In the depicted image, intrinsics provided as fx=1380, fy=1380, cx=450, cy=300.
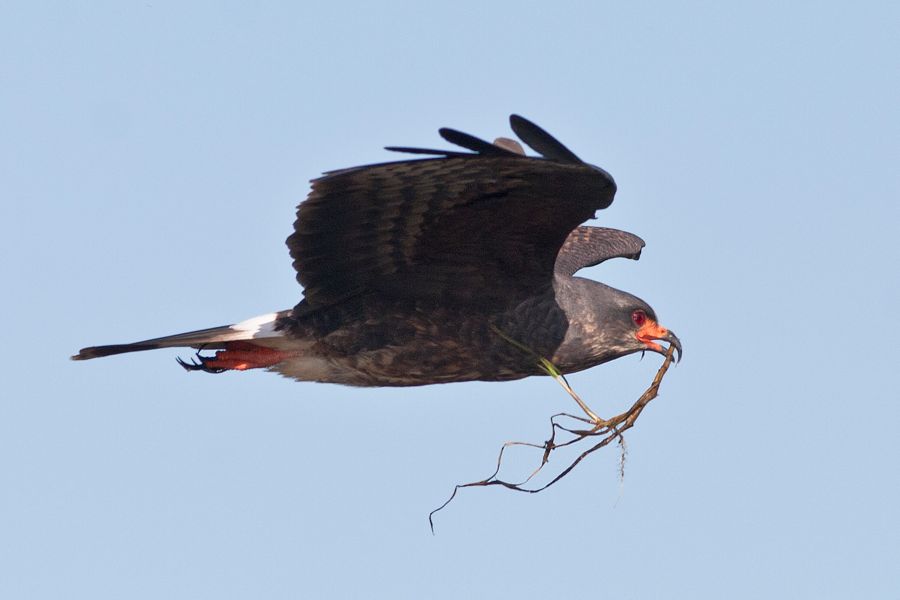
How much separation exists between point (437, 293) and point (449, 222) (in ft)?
2.08

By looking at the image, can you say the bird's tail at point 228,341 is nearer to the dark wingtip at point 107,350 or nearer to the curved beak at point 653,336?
the dark wingtip at point 107,350

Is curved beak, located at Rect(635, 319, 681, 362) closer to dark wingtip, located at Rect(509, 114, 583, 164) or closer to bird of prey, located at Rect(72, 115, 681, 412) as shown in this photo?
bird of prey, located at Rect(72, 115, 681, 412)

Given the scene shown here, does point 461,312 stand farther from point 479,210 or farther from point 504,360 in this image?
point 479,210

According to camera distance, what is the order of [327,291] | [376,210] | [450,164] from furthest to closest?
1. [327,291]
2. [376,210]
3. [450,164]

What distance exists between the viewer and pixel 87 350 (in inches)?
307

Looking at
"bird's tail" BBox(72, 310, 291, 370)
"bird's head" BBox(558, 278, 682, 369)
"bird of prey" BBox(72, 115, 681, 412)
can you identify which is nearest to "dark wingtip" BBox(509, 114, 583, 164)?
"bird of prey" BBox(72, 115, 681, 412)

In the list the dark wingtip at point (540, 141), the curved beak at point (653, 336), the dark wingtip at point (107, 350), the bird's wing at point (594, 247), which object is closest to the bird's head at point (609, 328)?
the curved beak at point (653, 336)

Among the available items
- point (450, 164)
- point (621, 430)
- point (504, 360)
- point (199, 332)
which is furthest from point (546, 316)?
point (199, 332)

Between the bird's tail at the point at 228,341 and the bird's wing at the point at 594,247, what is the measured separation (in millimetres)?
2045

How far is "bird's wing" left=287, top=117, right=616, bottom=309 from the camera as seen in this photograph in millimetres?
6402

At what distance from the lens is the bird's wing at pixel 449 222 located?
252 inches

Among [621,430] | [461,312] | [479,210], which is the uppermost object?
[479,210]

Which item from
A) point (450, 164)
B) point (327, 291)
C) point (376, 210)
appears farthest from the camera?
point (327, 291)

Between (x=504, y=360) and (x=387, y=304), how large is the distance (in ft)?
2.33
